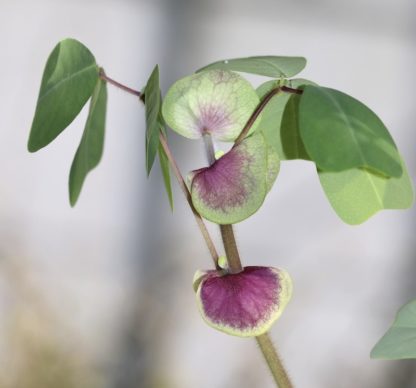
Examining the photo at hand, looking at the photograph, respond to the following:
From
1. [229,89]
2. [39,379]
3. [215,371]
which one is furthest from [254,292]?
[215,371]

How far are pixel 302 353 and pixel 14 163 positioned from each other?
736 millimetres

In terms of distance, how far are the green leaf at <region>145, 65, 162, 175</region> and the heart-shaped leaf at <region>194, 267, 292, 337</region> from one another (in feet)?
0.21

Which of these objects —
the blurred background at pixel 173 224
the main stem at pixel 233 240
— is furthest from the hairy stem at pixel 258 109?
the blurred background at pixel 173 224

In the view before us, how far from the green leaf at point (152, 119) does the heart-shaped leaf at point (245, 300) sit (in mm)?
64

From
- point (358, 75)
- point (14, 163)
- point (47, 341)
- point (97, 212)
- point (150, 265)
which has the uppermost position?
point (358, 75)

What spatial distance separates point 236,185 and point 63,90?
13 cm

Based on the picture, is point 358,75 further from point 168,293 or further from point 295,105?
point 295,105

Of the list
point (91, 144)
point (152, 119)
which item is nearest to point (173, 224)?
point (91, 144)

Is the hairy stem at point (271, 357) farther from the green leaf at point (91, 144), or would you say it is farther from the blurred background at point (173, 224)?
the blurred background at point (173, 224)

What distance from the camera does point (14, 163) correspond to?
1659 millimetres

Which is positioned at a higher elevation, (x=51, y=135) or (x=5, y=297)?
(x=51, y=135)

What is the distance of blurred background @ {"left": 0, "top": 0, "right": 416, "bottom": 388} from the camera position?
1613 millimetres

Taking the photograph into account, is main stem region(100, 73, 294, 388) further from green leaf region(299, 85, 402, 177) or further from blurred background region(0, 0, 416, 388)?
blurred background region(0, 0, 416, 388)

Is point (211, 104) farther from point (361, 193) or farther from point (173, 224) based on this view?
point (173, 224)
